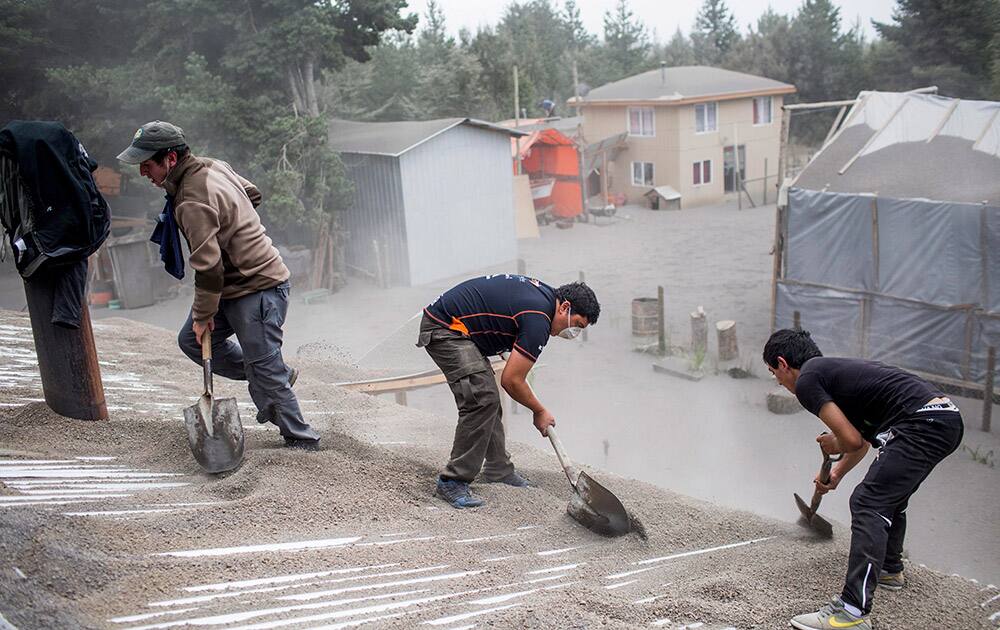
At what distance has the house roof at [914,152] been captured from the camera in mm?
11477

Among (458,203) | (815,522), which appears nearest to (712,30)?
(458,203)

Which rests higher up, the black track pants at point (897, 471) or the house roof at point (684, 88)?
the house roof at point (684, 88)

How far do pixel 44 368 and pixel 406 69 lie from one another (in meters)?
26.9

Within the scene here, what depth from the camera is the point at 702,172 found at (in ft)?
93.1

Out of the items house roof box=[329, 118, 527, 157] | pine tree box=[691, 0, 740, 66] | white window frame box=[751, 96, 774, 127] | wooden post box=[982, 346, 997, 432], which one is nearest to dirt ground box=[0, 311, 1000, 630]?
wooden post box=[982, 346, 997, 432]

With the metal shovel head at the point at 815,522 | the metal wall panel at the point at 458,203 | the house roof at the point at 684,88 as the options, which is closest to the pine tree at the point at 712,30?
the house roof at the point at 684,88

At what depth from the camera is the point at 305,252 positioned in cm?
1786

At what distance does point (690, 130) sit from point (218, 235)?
25241 mm

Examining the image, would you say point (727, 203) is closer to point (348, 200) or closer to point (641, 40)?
point (348, 200)

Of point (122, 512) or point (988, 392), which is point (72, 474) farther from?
point (988, 392)

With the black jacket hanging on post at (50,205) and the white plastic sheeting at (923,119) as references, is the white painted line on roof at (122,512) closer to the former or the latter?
the black jacket hanging on post at (50,205)

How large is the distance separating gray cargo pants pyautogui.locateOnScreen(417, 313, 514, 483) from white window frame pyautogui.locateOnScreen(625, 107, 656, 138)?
2487 cm

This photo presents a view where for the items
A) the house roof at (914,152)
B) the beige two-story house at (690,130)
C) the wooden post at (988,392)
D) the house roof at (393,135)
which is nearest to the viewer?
the wooden post at (988,392)

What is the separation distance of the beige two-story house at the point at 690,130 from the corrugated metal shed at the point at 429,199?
9635 millimetres
